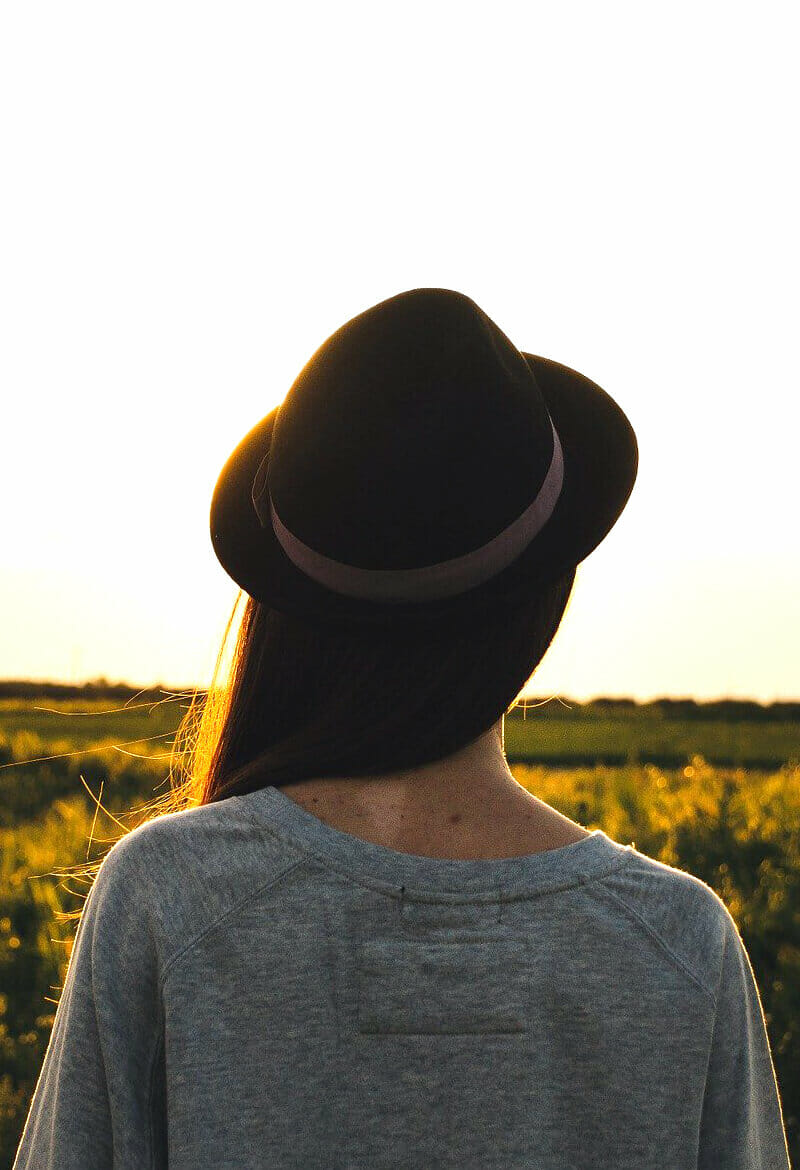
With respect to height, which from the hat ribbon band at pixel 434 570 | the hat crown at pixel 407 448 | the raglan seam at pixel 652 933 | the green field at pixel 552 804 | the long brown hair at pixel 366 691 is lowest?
the green field at pixel 552 804

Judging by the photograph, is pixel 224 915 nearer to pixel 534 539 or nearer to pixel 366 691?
pixel 366 691

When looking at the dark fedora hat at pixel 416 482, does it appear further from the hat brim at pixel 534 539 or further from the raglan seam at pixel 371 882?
the raglan seam at pixel 371 882

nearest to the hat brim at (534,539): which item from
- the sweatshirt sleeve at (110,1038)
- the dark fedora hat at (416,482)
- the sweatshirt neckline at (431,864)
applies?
the dark fedora hat at (416,482)

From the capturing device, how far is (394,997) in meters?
1.39

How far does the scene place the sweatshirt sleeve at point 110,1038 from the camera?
4.79 feet

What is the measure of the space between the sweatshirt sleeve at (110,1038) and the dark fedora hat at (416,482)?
0.45 meters

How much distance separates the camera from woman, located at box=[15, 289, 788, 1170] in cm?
141

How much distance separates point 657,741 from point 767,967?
18671mm

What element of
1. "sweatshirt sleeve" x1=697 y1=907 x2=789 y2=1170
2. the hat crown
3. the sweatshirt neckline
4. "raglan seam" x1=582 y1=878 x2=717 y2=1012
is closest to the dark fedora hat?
the hat crown

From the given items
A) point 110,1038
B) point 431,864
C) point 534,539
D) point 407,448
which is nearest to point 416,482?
point 407,448

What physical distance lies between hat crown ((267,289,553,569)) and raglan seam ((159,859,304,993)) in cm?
42

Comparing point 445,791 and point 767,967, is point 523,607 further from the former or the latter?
point 767,967

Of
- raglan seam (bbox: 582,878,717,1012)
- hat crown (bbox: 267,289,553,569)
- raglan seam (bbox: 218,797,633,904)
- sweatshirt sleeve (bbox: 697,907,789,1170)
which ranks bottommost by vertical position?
sweatshirt sleeve (bbox: 697,907,789,1170)

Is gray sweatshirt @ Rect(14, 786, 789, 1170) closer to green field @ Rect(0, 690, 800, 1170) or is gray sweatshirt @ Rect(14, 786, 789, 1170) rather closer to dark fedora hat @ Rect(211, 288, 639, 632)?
dark fedora hat @ Rect(211, 288, 639, 632)
